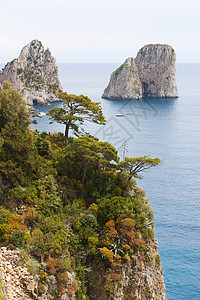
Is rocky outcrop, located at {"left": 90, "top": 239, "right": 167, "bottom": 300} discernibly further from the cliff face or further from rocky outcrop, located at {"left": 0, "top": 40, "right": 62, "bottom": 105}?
the cliff face

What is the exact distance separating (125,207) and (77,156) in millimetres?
7876

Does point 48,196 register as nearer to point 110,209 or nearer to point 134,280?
point 110,209

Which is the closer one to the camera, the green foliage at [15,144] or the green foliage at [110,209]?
the green foliage at [15,144]

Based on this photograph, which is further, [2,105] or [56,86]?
[56,86]

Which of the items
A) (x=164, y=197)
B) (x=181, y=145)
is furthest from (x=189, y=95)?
(x=164, y=197)

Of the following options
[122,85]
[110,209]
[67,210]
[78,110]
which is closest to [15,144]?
[67,210]

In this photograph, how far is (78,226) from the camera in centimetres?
2228

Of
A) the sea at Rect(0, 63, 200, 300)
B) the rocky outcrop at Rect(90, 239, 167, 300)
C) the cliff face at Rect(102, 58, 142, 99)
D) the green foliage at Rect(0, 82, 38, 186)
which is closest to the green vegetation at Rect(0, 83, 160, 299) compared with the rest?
the green foliage at Rect(0, 82, 38, 186)

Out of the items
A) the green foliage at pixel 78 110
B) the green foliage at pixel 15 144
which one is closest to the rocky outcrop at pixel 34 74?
the green foliage at pixel 78 110

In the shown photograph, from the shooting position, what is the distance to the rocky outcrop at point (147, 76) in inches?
5694

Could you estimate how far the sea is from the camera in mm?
32875

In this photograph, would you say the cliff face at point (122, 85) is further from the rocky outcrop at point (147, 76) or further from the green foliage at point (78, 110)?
the green foliage at point (78, 110)

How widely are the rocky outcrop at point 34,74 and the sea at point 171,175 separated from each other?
1356 cm

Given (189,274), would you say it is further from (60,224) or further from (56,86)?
→ (56,86)
